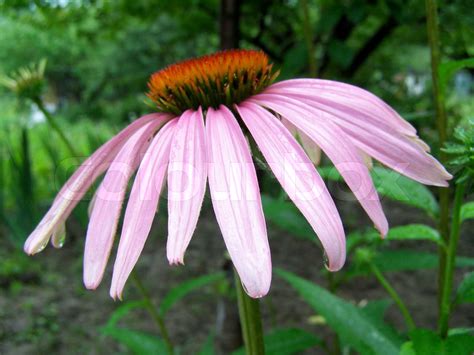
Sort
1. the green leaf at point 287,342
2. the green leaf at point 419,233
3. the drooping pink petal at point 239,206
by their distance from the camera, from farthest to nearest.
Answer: the green leaf at point 287,342 → the green leaf at point 419,233 → the drooping pink petal at point 239,206

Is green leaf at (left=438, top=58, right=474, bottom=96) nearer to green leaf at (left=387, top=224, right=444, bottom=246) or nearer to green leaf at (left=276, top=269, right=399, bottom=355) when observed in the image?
green leaf at (left=387, top=224, right=444, bottom=246)

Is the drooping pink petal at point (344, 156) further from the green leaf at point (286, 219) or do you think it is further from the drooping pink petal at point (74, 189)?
the green leaf at point (286, 219)

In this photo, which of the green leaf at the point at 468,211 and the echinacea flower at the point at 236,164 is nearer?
the echinacea flower at the point at 236,164

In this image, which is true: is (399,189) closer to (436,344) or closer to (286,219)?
(436,344)

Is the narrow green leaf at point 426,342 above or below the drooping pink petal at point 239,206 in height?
below

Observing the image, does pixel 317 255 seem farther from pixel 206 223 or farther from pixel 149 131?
pixel 149 131

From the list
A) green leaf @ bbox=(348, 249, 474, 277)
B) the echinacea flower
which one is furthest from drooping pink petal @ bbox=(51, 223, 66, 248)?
green leaf @ bbox=(348, 249, 474, 277)

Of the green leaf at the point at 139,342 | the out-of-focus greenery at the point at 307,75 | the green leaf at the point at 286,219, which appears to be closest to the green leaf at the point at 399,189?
the out-of-focus greenery at the point at 307,75
